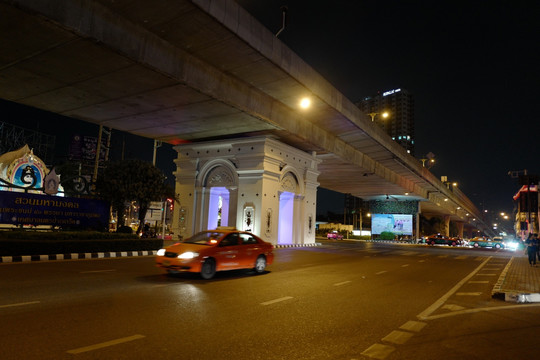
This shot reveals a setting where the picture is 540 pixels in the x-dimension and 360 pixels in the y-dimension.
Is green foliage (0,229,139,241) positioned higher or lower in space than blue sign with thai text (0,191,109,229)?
lower

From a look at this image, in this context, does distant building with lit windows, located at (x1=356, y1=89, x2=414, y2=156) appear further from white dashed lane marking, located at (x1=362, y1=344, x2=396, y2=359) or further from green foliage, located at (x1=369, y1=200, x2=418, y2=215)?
white dashed lane marking, located at (x1=362, y1=344, x2=396, y2=359)

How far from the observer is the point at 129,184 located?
21.7 meters

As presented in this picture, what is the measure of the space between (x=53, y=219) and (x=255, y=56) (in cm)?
1235

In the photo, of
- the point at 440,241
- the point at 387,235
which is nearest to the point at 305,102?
the point at 440,241

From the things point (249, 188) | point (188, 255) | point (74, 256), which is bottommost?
point (74, 256)

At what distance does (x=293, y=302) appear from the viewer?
8172 millimetres

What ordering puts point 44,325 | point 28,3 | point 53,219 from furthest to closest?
point 53,219 → point 28,3 → point 44,325

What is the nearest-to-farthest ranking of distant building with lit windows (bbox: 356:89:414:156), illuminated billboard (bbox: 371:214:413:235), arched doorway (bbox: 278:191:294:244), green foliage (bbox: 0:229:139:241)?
green foliage (bbox: 0:229:139:241) < arched doorway (bbox: 278:191:294:244) < illuminated billboard (bbox: 371:214:413:235) < distant building with lit windows (bbox: 356:89:414:156)

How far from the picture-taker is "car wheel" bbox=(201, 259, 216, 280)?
1093cm

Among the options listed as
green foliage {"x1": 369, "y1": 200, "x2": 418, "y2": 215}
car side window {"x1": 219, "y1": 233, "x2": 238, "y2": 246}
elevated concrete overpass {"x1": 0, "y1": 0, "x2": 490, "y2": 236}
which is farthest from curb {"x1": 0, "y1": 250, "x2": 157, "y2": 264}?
green foliage {"x1": 369, "y1": 200, "x2": 418, "y2": 215}

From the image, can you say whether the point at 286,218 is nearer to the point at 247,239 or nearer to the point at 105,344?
the point at 247,239

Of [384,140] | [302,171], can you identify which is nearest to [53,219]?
[302,171]

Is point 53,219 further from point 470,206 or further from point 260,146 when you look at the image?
point 470,206

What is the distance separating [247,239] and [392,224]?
5773cm
